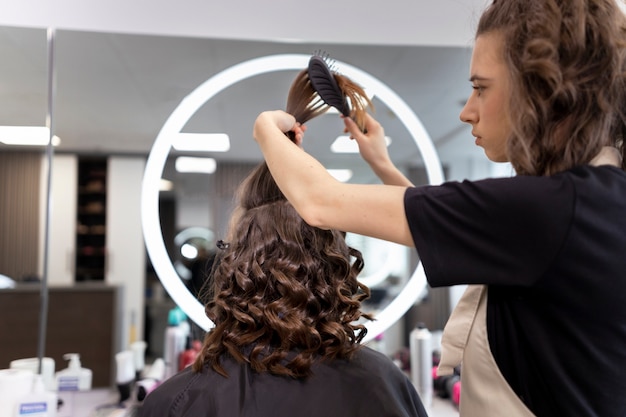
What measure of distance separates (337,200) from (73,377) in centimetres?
133

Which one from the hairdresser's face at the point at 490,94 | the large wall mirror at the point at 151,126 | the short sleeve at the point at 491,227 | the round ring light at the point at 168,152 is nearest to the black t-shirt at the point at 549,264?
the short sleeve at the point at 491,227

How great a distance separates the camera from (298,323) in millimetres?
930

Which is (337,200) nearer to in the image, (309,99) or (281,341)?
(281,341)

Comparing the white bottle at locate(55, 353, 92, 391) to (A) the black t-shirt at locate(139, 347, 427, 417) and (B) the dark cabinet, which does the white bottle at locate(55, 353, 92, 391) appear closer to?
(B) the dark cabinet

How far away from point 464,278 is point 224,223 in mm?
1183

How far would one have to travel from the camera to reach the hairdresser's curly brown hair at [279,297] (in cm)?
92

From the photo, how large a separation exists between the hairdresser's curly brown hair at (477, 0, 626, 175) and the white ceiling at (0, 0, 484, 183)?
3.09 feet

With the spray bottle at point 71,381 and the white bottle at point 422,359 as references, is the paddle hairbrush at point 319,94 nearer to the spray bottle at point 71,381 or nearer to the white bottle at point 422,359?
the white bottle at point 422,359

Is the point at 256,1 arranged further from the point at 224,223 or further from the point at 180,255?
the point at 180,255

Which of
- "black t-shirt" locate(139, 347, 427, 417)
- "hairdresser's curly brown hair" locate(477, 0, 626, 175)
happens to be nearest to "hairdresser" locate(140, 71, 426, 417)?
"black t-shirt" locate(139, 347, 427, 417)

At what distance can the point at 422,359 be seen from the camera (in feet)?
5.64

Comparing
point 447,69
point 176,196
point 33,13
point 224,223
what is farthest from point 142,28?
→ point 447,69

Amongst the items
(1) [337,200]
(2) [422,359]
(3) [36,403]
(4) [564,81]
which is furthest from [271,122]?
(2) [422,359]

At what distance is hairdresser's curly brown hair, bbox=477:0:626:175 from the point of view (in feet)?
2.13
